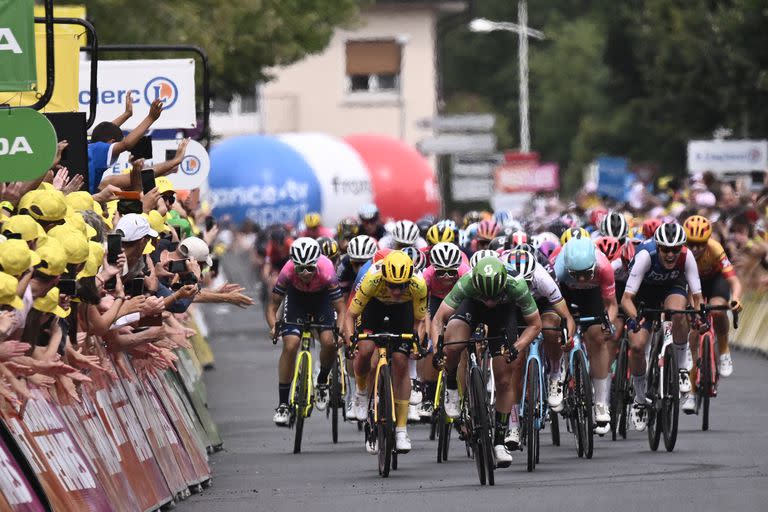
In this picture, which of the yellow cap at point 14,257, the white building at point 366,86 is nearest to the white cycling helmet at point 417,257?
the yellow cap at point 14,257

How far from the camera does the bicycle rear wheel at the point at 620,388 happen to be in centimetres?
1770

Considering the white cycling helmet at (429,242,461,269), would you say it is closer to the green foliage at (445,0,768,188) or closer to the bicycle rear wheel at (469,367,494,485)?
the bicycle rear wheel at (469,367,494,485)

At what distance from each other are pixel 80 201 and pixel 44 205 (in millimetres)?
1384

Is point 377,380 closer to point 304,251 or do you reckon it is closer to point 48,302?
point 304,251

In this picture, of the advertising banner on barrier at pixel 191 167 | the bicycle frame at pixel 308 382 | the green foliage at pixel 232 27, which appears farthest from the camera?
the green foliage at pixel 232 27

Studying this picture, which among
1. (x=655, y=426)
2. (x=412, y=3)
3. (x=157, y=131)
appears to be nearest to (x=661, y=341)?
(x=655, y=426)

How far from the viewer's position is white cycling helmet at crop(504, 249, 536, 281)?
16.0 m

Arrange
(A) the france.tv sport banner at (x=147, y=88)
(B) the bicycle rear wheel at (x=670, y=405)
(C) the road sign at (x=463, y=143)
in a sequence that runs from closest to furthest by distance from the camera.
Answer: (B) the bicycle rear wheel at (x=670, y=405)
(A) the france.tv sport banner at (x=147, y=88)
(C) the road sign at (x=463, y=143)

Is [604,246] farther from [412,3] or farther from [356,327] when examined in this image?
[412,3]

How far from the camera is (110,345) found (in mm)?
13172

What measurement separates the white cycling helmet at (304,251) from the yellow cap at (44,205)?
651cm

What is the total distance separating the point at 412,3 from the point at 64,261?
59949 millimetres

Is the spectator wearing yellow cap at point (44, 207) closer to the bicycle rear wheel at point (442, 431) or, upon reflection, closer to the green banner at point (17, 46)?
the green banner at point (17, 46)

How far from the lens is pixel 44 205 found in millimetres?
11695
